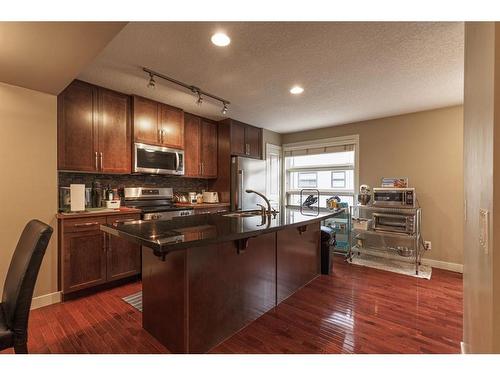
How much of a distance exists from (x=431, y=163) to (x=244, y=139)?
295 cm

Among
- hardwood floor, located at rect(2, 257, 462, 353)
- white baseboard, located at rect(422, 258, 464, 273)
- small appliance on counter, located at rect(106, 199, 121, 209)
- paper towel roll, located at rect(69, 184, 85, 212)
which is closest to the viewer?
hardwood floor, located at rect(2, 257, 462, 353)

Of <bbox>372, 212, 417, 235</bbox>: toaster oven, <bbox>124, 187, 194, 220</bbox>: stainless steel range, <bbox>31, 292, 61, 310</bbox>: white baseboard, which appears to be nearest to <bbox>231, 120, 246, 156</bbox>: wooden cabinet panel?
<bbox>124, 187, 194, 220</bbox>: stainless steel range

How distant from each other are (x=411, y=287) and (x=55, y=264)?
389 centimetres

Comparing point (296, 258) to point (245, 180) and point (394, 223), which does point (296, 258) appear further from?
point (245, 180)

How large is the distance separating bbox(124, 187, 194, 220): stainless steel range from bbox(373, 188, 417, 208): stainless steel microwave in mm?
2786

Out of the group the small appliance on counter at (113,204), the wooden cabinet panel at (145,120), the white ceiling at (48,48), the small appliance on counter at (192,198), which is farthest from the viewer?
the small appliance on counter at (192,198)

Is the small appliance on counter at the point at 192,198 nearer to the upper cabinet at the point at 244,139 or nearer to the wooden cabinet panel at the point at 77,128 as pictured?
the upper cabinet at the point at 244,139

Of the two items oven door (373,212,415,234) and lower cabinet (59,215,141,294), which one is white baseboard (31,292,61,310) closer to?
lower cabinet (59,215,141,294)

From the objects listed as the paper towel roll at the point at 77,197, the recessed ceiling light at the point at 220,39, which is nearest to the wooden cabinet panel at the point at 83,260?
the paper towel roll at the point at 77,197

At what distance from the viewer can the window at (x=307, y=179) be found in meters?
4.91

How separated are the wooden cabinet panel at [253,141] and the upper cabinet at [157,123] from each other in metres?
1.29

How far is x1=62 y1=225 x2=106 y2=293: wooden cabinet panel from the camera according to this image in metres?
2.42
